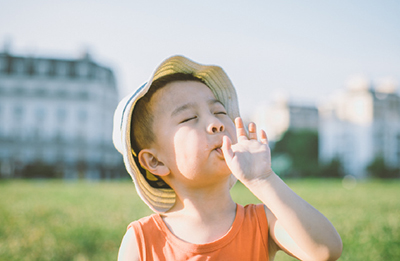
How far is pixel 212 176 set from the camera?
154cm

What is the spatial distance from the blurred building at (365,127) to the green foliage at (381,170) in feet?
21.2

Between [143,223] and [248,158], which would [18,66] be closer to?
[143,223]

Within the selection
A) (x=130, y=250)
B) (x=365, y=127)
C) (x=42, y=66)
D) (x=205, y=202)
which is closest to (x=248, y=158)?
(x=205, y=202)

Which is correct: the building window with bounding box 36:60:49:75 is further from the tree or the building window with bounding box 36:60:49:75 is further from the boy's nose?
the boy's nose

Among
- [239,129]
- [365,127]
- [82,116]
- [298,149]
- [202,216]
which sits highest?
[82,116]

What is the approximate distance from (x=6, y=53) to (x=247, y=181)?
4877 centimetres

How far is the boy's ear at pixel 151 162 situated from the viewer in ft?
5.52

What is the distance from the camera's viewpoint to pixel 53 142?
43750 mm

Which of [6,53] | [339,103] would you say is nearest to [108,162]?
[6,53]

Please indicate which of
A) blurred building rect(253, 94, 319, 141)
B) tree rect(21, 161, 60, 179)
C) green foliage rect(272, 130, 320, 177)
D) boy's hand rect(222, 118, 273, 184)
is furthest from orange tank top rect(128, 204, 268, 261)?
blurred building rect(253, 94, 319, 141)

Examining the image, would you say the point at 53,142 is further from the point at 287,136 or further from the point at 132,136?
the point at 132,136

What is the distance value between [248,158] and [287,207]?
219 millimetres

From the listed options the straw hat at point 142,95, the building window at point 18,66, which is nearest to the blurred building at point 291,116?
the building window at point 18,66

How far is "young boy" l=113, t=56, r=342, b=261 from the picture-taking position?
137 centimetres
